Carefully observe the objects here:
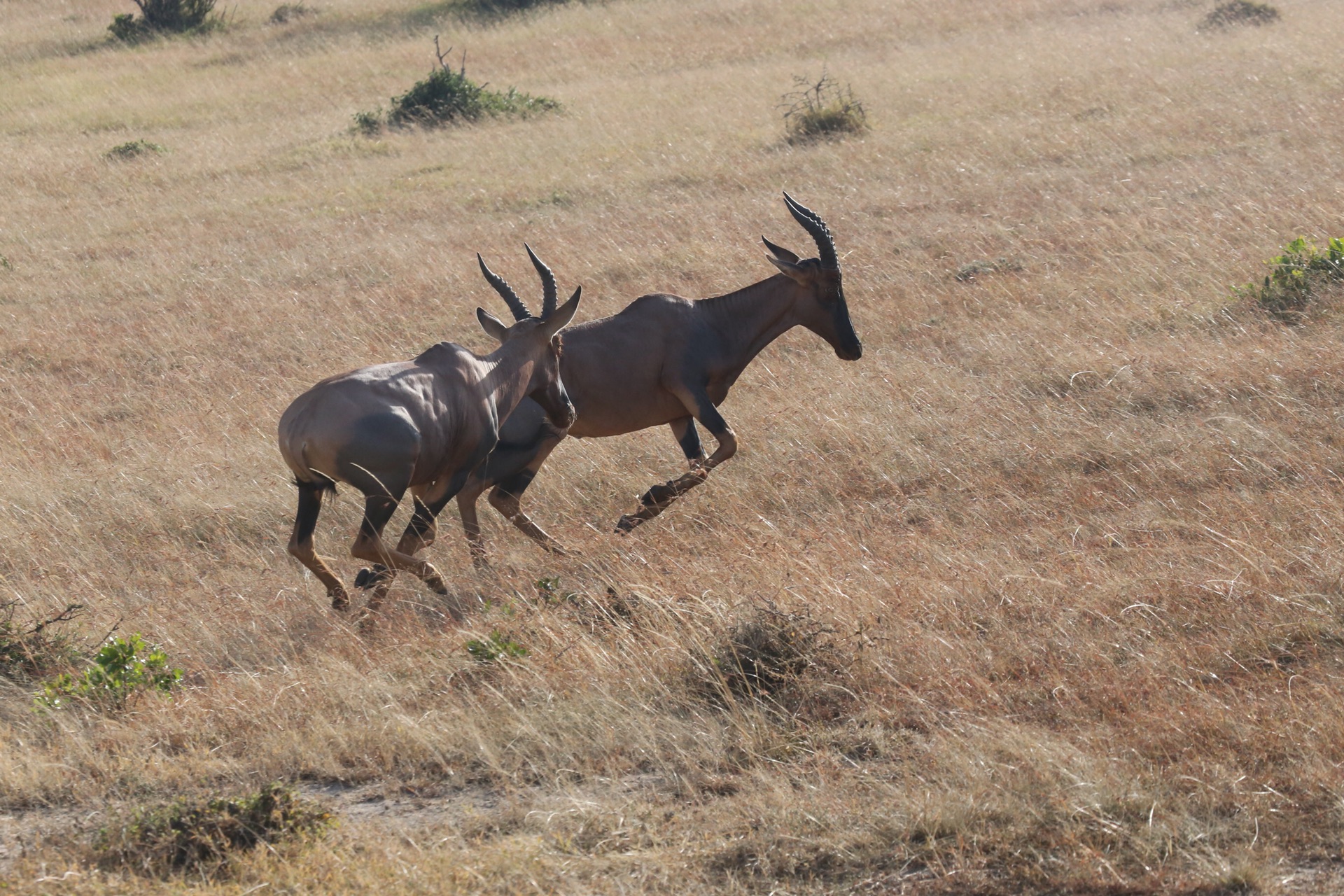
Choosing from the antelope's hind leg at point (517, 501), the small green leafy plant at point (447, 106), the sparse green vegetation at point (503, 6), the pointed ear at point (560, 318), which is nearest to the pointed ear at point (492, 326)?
the pointed ear at point (560, 318)

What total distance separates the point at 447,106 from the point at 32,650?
2052 centimetres

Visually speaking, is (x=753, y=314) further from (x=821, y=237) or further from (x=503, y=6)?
(x=503, y=6)

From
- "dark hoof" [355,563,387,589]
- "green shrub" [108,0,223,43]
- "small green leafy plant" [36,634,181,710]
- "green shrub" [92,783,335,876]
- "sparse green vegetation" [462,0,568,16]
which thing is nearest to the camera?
"green shrub" [92,783,335,876]

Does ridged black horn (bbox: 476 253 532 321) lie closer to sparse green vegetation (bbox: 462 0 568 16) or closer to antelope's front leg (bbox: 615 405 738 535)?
antelope's front leg (bbox: 615 405 738 535)

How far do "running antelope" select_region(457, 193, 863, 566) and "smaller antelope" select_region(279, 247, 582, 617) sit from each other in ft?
1.40

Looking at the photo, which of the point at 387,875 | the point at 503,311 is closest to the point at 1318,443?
the point at 387,875

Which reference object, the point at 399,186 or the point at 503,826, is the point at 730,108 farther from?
the point at 503,826

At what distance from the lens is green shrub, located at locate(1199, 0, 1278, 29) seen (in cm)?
2898

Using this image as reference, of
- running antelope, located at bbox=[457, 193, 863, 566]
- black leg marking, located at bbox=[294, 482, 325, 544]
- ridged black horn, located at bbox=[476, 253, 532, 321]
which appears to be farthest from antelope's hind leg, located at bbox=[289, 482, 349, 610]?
ridged black horn, located at bbox=[476, 253, 532, 321]

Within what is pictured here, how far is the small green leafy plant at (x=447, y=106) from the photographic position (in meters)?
26.1

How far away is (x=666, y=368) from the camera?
31.6ft

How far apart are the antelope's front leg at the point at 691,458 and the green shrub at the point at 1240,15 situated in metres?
23.3

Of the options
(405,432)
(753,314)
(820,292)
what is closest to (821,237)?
(820,292)

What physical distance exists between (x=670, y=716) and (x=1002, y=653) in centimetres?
150
